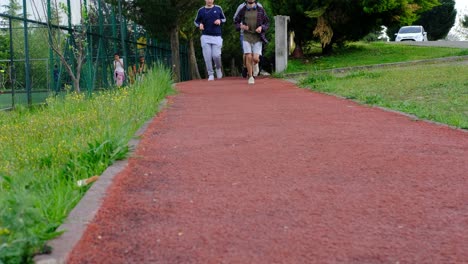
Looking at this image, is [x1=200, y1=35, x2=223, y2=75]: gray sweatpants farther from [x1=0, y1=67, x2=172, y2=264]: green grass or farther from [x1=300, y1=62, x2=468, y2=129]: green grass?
[x1=0, y1=67, x2=172, y2=264]: green grass

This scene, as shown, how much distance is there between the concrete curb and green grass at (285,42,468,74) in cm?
1385

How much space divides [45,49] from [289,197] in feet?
32.2

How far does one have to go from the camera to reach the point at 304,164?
4910 mm

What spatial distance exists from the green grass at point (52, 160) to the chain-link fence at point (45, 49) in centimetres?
364

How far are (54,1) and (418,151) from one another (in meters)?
8.88

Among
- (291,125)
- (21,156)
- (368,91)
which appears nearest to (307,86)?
(368,91)

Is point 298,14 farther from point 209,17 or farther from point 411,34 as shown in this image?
point 411,34

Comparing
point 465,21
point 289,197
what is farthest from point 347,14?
point 465,21

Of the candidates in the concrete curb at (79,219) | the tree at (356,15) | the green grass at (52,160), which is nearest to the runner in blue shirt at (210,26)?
the tree at (356,15)

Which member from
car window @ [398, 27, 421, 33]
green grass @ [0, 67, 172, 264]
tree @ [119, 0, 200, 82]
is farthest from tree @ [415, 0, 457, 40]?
green grass @ [0, 67, 172, 264]

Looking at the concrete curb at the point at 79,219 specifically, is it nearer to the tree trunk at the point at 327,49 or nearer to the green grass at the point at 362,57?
the green grass at the point at 362,57

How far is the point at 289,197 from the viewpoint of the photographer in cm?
397

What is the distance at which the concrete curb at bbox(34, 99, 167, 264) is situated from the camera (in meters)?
2.83

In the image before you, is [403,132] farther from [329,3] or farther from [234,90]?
[329,3]
